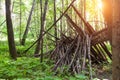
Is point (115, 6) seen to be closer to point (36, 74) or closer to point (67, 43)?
point (36, 74)

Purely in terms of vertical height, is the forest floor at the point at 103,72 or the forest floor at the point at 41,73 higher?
the forest floor at the point at 41,73

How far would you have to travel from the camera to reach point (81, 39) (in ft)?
24.6

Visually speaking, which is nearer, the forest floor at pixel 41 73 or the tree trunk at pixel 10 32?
the forest floor at pixel 41 73

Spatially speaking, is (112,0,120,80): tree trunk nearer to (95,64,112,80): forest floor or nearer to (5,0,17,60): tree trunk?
(95,64,112,80): forest floor

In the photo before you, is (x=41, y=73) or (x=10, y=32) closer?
(x=41, y=73)

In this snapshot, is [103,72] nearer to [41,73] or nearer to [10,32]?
[41,73]

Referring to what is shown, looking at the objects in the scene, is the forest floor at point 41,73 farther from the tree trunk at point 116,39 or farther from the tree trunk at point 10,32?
the tree trunk at point 116,39

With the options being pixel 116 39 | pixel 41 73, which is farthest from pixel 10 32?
pixel 116 39

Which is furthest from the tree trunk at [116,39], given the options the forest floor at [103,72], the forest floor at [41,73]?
the forest floor at [103,72]

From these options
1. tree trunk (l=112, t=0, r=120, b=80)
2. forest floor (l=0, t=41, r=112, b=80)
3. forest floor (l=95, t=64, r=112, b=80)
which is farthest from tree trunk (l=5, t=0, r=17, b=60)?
tree trunk (l=112, t=0, r=120, b=80)

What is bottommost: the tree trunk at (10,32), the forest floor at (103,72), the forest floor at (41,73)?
the forest floor at (103,72)

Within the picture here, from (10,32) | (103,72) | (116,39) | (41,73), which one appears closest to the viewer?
(116,39)

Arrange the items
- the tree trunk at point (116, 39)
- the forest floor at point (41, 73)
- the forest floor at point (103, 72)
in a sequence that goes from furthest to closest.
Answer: the forest floor at point (103, 72) < the forest floor at point (41, 73) < the tree trunk at point (116, 39)

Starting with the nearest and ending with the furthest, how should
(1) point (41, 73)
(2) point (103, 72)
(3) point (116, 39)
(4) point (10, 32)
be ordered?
(3) point (116, 39), (1) point (41, 73), (2) point (103, 72), (4) point (10, 32)
